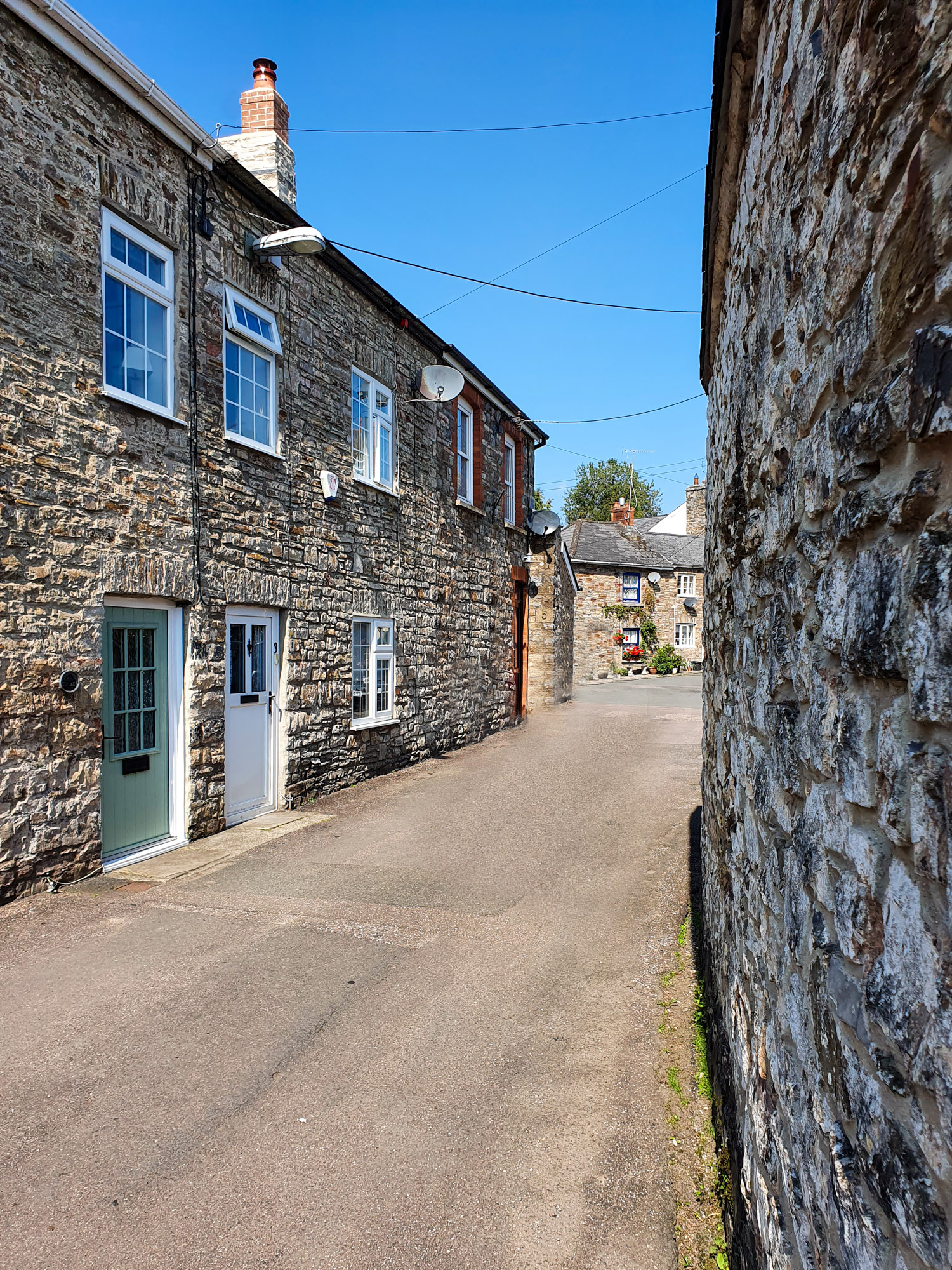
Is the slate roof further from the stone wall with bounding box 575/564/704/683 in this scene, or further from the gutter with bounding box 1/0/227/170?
the gutter with bounding box 1/0/227/170

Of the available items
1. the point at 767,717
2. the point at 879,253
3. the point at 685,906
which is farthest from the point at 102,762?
the point at 879,253

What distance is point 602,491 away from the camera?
195ft

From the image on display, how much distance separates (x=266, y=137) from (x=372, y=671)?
6670 mm

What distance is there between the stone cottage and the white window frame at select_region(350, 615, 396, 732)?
20008 millimetres

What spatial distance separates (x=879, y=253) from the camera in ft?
4.42

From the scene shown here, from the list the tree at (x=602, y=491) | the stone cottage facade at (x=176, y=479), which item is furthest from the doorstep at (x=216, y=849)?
the tree at (x=602, y=491)

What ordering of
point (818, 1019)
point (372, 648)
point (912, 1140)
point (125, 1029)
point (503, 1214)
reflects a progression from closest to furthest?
point (912, 1140)
point (818, 1019)
point (503, 1214)
point (125, 1029)
point (372, 648)

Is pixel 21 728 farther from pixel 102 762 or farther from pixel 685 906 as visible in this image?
pixel 685 906

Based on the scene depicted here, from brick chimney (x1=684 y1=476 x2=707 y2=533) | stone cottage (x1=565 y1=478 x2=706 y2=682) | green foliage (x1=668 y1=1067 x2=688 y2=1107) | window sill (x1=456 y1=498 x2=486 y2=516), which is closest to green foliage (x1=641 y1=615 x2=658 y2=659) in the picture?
stone cottage (x1=565 y1=478 x2=706 y2=682)

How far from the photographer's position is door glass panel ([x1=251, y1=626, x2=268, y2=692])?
917 centimetres

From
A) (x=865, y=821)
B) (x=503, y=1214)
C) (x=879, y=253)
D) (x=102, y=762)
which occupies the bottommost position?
(x=503, y=1214)

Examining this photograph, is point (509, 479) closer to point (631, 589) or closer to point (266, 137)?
point (266, 137)

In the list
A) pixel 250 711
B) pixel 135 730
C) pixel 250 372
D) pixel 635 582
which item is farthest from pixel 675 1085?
pixel 635 582

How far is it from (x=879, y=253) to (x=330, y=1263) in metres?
3.24
